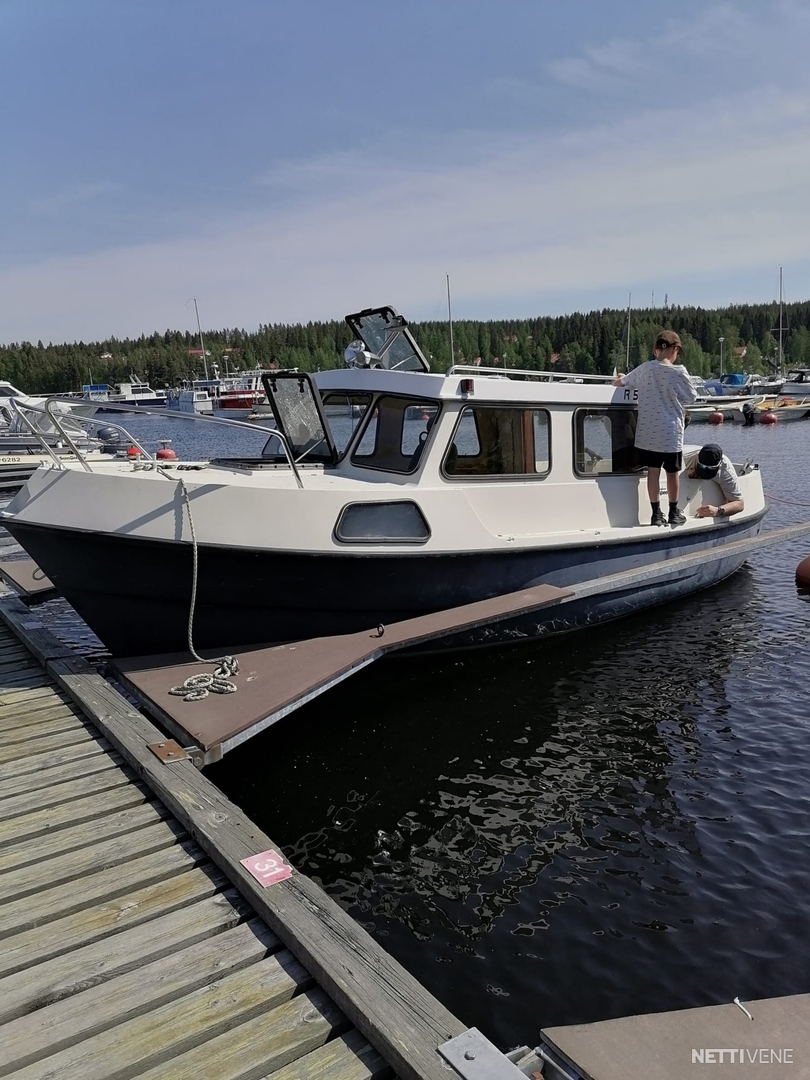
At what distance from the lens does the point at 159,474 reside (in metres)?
6.55

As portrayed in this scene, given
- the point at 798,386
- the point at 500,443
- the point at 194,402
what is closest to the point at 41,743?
the point at 500,443

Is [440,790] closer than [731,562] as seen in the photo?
Yes

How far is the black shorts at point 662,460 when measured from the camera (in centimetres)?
850

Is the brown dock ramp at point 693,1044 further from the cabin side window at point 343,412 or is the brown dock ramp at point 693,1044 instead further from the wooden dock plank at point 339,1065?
the cabin side window at point 343,412

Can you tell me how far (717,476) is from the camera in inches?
382

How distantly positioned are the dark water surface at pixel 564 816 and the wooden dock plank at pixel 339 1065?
118 cm

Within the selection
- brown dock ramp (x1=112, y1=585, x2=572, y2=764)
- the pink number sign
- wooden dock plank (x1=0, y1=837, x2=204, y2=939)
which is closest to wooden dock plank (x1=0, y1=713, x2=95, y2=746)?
brown dock ramp (x1=112, y1=585, x2=572, y2=764)

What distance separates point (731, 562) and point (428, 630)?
599cm

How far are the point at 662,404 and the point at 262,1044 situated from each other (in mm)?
7265

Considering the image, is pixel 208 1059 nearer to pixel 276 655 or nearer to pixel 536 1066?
pixel 536 1066

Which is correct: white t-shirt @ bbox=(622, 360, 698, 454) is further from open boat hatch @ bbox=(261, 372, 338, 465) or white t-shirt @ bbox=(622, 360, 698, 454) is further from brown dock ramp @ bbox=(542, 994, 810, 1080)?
brown dock ramp @ bbox=(542, 994, 810, 1080)

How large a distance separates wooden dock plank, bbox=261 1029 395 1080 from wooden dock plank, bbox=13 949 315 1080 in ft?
0.40

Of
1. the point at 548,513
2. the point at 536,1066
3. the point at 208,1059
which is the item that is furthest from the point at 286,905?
the point at 548,513

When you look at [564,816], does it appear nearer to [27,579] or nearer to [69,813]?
[69,813]
